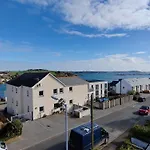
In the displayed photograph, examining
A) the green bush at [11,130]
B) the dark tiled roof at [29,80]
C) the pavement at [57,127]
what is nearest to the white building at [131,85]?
the pavement at [57,127]

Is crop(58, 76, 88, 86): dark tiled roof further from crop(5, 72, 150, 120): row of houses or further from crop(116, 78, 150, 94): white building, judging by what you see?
crop(116, 78, 150, 94): white building

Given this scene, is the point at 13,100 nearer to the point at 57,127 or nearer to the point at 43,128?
the point at 43,128

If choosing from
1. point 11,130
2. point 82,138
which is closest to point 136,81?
point 11,130

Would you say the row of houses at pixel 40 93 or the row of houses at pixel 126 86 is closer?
the row of houses at pixel 40 93

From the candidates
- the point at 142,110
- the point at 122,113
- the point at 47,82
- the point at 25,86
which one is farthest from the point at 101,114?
the point at 25,86

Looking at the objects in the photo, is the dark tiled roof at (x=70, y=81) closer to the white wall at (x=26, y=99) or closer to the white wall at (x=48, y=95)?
the white wall at (x=48, y=95)

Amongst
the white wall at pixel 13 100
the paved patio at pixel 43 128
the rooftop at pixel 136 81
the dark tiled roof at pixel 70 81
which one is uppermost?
the dark tiled roof at pixel 70 81

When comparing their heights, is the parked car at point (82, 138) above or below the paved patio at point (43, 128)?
above
